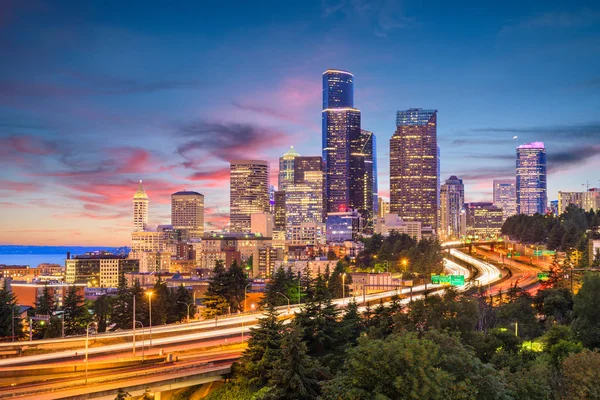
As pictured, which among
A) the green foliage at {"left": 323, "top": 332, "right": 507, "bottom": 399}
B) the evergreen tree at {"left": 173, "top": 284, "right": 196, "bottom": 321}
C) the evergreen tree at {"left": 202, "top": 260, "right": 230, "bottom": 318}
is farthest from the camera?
the evergreen tree at {"left": 173, "top": 284, "right": 196, "bottom": 321}

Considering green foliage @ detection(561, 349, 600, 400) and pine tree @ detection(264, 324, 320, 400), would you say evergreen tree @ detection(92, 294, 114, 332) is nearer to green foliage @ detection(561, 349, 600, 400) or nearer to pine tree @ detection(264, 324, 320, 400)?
pine tree @ detection(264, 324, 320, 400)

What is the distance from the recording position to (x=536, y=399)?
3095cm

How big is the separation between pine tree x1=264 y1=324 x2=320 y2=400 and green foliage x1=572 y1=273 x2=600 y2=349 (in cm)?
2475

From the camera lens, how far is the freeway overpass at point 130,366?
118ft

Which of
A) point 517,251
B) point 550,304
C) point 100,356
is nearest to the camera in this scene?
point 100,356

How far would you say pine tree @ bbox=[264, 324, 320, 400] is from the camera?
3475 centimetres

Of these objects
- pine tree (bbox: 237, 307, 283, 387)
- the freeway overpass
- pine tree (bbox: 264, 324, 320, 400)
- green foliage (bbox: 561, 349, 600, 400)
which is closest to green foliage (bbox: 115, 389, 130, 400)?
the freeway overpass

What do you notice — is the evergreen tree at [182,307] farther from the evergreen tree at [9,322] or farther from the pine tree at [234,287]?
the evergreen tree at [9,322]

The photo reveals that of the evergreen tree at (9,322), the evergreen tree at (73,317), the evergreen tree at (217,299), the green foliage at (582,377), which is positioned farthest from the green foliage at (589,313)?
the evergreen tree at (9,322)

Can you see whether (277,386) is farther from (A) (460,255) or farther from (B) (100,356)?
(A) (460,255)

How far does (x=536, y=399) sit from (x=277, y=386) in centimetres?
1451

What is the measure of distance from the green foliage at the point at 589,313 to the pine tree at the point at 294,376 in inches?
975

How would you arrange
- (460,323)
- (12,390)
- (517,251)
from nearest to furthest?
(12,390), (460,323), (517,251)

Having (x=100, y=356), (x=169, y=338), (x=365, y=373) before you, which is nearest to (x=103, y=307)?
(x=169, y=338)
